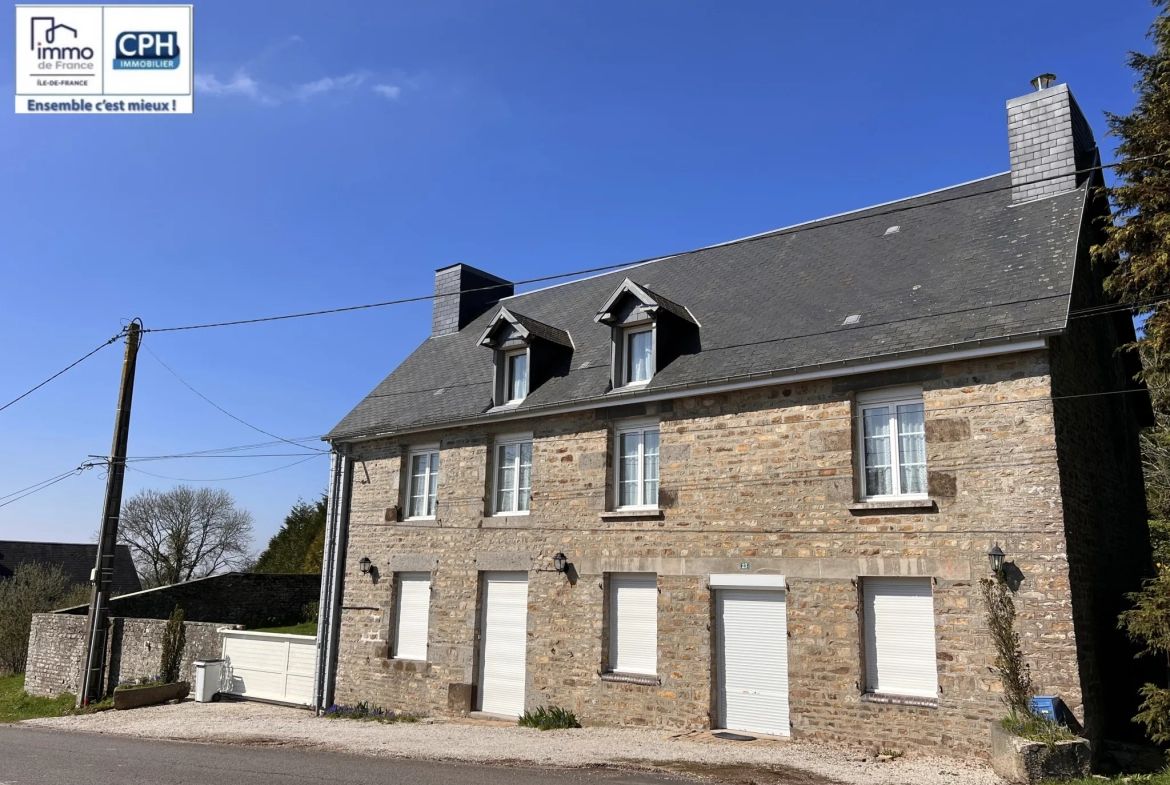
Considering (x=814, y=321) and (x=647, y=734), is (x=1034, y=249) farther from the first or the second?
(x=647, y=734)

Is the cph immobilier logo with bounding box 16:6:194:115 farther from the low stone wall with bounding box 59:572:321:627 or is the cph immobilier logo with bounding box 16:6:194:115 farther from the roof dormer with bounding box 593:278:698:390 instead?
the low stone wall with bounding box 59:572:321:627

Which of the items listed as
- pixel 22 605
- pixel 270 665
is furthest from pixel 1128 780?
pixel 22 605

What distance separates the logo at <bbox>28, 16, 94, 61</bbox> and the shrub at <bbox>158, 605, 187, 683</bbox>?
11.9 m

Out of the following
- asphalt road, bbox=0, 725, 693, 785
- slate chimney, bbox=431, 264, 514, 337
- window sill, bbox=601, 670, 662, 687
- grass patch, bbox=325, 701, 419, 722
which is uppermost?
slate chimney, bbox=431, 264, 514, 337

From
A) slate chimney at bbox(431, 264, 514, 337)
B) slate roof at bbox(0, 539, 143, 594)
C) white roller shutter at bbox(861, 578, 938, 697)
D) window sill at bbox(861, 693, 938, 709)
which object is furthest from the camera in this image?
slate roof at bbox(0, 539, 143, 594)

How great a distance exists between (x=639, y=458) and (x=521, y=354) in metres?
3.57

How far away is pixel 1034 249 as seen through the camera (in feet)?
38.2

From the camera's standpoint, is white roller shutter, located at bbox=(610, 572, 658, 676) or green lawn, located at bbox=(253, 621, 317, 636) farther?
green lawn, located at bbox=(253, 621, 317, 636)

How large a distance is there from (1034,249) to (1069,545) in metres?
4.18

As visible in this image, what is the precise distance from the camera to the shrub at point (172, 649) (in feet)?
62.3

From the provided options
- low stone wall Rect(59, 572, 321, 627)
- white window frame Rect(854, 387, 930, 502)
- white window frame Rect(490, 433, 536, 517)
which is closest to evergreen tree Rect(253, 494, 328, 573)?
low stone wall Rect(59, 572, 321, 627)

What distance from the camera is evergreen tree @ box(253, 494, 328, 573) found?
A: 3142cm

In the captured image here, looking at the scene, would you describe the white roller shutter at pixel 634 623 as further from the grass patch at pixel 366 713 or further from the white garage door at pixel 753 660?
the grass patch at pixel 366 713

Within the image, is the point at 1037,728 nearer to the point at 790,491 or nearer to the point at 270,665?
the point at 790,491
